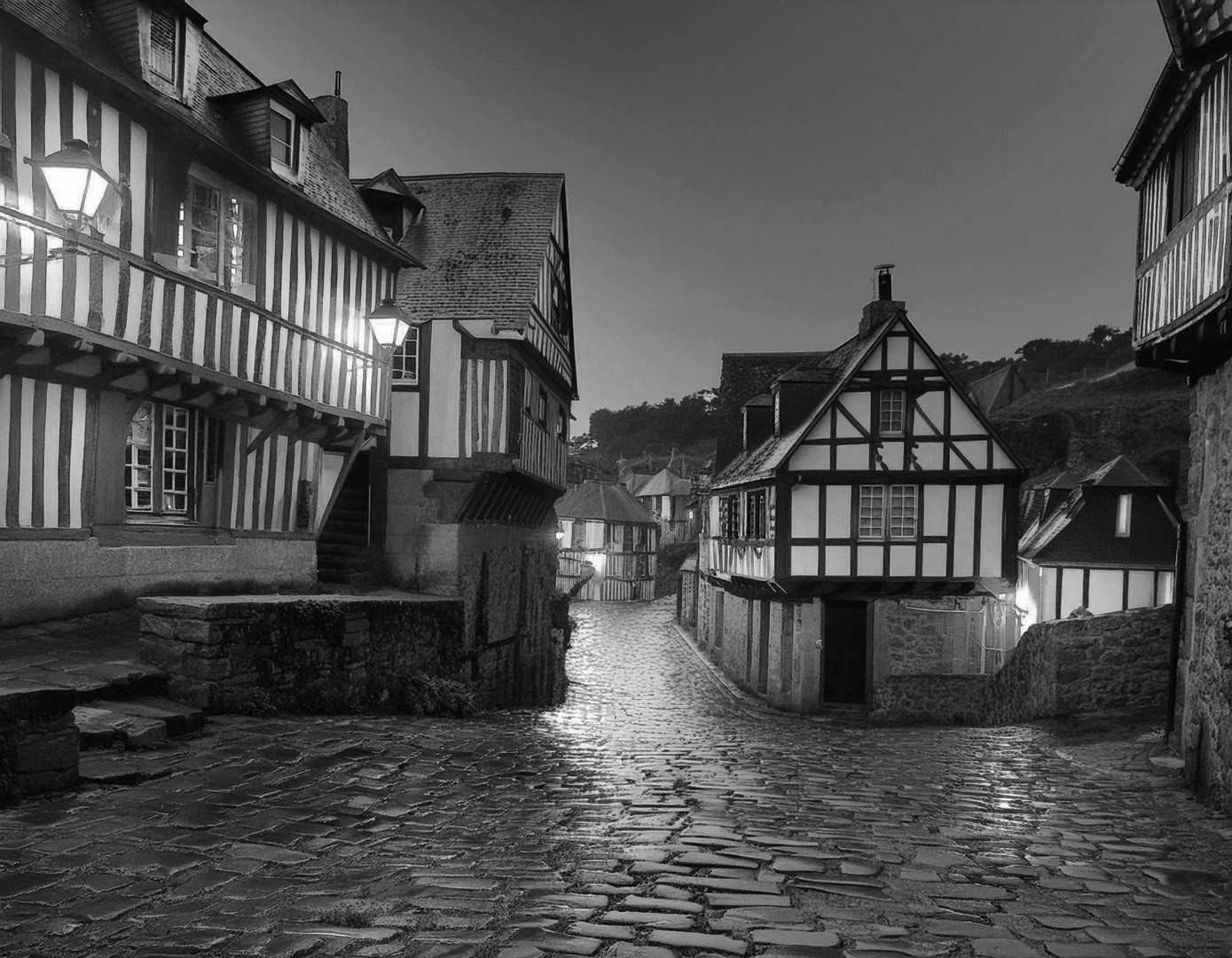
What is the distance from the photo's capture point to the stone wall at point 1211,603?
7121 mm

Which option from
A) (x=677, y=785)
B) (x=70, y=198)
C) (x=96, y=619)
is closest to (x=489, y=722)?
(x=677, y=785)

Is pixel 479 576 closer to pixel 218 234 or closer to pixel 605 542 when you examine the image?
pixel 218 234

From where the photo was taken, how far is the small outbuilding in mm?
47594

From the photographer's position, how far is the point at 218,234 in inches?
406

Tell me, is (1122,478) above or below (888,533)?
above

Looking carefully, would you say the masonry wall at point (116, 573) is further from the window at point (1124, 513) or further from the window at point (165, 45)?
the window at point (1124, 513)

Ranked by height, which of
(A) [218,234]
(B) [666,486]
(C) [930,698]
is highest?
(A) [218,234]

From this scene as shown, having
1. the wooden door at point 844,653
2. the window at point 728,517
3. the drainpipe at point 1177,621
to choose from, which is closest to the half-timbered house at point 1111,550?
the wooden door at point 844,653

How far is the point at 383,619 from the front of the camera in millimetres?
9945

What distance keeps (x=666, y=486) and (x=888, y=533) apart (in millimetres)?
44391

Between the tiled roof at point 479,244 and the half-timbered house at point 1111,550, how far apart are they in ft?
45.0

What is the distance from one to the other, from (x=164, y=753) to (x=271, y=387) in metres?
6.08

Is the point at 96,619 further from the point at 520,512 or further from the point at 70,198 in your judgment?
the point at 520,512

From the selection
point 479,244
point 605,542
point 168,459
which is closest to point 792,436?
point 479,244
